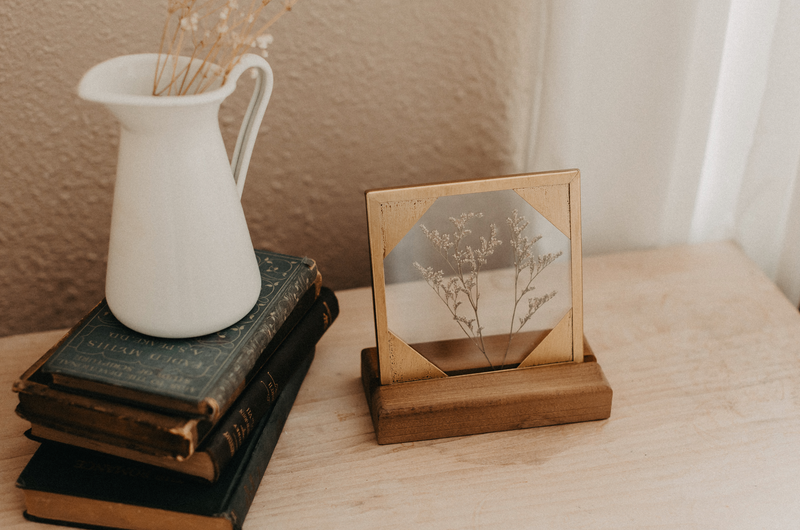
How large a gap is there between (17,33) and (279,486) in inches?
24.3

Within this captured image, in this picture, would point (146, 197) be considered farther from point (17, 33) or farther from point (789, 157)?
point (789, 157)

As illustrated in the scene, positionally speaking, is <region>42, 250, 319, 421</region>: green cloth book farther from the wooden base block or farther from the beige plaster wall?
the beige plaster wall

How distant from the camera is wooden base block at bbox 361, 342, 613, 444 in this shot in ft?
2.07

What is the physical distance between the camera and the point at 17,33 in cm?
75

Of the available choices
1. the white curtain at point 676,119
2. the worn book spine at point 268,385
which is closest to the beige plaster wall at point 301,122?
the white curtain at point 676,119

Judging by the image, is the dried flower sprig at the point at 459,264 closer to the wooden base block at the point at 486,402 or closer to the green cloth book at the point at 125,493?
the wooden base block at the point at 486,402

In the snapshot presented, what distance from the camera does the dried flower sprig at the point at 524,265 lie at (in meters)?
0.63

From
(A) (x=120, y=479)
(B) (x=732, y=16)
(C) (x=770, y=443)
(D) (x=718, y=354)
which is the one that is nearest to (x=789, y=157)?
(B) (x=732, y=16)

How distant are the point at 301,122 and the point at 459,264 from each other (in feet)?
1.22

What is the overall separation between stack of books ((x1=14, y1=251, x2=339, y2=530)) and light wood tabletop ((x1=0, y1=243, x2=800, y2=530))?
0.16ft

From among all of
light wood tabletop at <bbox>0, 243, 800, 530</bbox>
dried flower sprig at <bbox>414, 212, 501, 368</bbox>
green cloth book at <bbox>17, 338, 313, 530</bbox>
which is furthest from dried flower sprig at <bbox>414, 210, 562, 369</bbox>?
green cloth book at <bbox>17, 338, 313, 530</bbox>

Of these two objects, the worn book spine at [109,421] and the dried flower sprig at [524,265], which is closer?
the worn book spine at [109,421]

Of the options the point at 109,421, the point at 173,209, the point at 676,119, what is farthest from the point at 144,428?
the point at 676,119

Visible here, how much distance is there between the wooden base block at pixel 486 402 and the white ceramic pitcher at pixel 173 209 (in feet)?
0.61
